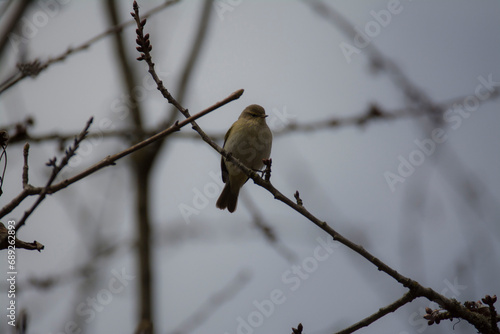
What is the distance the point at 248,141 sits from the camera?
19.2ft

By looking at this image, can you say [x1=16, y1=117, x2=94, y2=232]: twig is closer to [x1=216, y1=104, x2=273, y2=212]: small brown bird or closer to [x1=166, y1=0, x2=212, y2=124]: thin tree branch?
[x1=216, y1=104, x2=273, y2=212]: small brown bird

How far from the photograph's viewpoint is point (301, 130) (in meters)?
5.38

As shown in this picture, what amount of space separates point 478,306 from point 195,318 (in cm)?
286

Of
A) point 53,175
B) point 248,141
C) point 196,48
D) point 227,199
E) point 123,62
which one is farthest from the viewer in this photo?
point 196,48

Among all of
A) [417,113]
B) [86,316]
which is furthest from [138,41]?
[86,316]

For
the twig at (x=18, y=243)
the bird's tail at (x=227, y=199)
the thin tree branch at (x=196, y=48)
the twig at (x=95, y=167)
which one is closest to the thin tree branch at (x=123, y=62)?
the thin tree branch at (x=196, y=48)

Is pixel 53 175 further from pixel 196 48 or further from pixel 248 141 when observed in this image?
pixel 196 48

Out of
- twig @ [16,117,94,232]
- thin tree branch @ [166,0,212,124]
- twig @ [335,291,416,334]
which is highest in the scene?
thin tree branch @ [166,0,212,124]

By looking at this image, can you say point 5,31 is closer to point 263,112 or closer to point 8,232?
point 8,232

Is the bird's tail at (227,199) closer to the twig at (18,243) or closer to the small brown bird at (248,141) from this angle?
the small brown bird at (248,141)

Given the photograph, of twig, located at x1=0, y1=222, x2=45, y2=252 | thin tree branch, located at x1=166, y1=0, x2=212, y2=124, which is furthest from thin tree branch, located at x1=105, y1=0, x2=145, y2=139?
twig, located at x1=0, y1=222, x2=45, y2=252

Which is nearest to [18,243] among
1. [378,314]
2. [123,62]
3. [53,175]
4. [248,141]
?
[53,175]

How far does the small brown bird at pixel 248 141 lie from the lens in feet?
19.2

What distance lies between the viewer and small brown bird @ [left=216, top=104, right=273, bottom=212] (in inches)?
231
